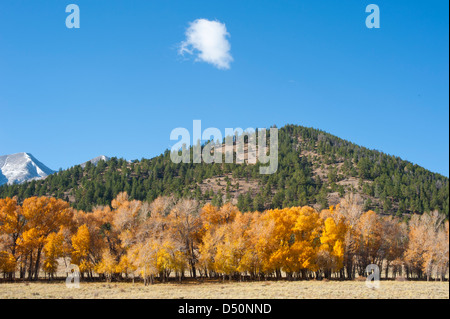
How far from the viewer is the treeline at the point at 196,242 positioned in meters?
53.9

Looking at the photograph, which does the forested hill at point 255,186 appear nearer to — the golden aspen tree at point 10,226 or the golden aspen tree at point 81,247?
the golden aspen tree at point 10,226

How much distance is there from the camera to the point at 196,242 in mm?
62250

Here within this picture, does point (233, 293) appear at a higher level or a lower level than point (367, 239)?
lower

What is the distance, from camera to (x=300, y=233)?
62.1m

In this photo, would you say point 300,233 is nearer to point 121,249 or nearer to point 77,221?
point 121,249

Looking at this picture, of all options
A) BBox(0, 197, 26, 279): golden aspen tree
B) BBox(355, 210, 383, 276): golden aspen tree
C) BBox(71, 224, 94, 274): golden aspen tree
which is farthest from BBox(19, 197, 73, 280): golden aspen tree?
BBox(355, 210, 383, 276): golden aspen tree

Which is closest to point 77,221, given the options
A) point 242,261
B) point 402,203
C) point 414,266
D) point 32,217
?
point 32,217

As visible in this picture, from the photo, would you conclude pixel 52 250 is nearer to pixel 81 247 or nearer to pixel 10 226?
pixel 81 247

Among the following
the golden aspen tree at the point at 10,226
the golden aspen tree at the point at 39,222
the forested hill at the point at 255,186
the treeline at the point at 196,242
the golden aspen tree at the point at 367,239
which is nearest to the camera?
the treeline at the point at 196,242

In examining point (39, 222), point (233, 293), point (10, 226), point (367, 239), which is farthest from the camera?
point (367, 239)

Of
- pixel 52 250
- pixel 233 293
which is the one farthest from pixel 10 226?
pixel 233 293

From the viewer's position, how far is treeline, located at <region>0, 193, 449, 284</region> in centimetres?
5388

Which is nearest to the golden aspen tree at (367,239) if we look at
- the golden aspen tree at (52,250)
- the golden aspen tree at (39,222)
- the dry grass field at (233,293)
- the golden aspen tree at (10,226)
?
the dry grass field at (233,293)
